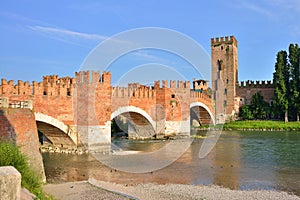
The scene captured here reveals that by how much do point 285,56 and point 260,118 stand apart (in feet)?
25.2

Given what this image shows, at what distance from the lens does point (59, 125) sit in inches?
594

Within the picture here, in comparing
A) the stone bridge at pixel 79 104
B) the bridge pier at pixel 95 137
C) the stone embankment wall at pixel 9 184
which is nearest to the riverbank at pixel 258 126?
the stone bridge at pixel 79 104

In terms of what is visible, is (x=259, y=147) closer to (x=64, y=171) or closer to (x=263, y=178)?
(x=263, y=178)

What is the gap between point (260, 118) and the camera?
127 ft

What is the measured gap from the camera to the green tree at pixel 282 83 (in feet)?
114

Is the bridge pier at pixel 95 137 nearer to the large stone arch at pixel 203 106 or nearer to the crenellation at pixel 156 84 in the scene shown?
the crenellation at pixel 156 84

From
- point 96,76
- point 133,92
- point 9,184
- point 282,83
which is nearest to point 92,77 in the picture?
point 96,76

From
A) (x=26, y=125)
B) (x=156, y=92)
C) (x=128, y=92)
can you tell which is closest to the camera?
(x=26, y=125)

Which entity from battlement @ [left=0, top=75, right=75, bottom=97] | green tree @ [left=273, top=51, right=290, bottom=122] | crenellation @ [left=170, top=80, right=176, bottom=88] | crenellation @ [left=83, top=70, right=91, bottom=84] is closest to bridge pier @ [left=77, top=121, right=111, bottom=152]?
battlement @ [left=0, top=75, right=75, bottom=97]

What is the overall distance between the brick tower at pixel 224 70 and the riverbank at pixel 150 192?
103 feet

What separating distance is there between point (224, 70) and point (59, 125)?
101 ft

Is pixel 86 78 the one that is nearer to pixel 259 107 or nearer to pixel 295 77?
pixel 295 77

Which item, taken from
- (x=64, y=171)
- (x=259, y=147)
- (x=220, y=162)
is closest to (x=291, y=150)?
(x=259, y=147)

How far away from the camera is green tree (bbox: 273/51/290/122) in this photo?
34.8 metres
